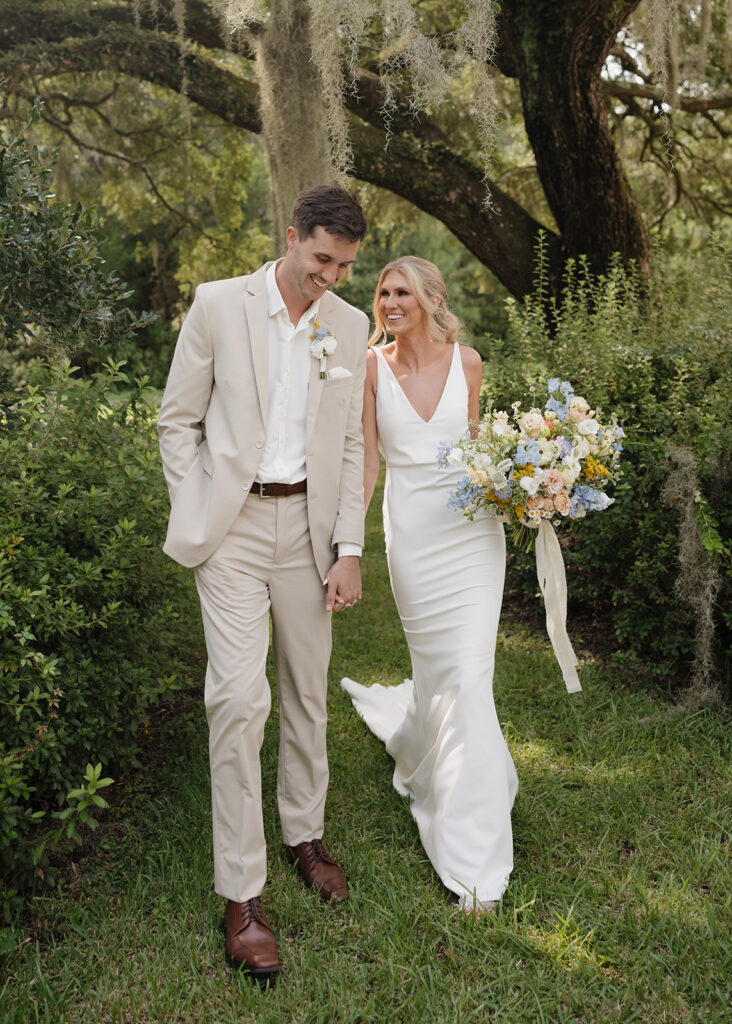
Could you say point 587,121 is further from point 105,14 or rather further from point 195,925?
point 195,925

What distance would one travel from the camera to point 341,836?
3420mm

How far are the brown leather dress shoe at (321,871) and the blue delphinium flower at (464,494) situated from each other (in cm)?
134

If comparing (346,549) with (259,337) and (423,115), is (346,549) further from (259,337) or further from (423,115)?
(423,115)

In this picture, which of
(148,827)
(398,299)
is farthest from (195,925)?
(398,299)

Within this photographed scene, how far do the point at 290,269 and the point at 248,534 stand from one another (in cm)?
88

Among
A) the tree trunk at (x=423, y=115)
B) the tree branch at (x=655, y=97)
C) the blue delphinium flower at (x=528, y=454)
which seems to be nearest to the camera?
the blue delphinium flower at (x=528, y=454)

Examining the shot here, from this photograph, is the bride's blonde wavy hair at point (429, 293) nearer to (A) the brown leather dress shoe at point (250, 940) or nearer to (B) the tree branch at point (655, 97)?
(A) the brown leather dress shoe at point (250, 940)

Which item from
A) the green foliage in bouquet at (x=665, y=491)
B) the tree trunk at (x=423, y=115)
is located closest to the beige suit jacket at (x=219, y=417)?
the green foliage in bouquet at (x=665, y=491)

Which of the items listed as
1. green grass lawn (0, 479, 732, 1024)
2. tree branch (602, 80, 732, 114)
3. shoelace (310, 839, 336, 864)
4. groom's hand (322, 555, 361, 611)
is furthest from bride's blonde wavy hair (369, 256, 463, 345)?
tree branch (602, 80, 732, 114)

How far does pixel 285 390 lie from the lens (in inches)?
116

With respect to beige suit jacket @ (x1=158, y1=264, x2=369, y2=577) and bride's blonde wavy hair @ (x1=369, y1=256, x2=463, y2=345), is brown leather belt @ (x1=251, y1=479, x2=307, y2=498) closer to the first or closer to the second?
beige suit jacket @ (x1=158, y1=264, x2=369, y2=577)

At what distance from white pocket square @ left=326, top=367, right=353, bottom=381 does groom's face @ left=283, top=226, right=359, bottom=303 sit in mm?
251

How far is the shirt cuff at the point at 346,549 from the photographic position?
10.0 ft

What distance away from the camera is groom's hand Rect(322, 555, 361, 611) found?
3021mm
